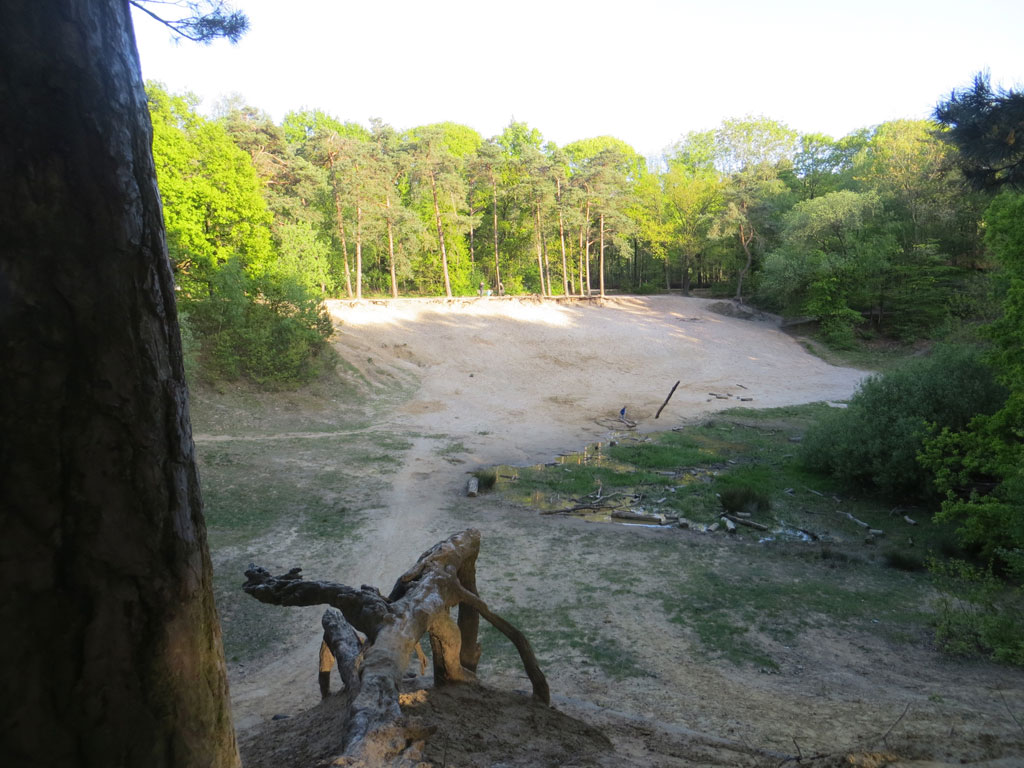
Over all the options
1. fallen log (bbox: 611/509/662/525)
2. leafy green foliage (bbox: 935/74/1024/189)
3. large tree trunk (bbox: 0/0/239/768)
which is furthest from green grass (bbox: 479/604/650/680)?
leafy green foliage (bbox: 935/74/1024/189)

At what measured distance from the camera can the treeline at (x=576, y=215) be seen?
96.1ft

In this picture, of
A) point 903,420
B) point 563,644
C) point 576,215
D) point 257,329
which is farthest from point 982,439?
point 576,215

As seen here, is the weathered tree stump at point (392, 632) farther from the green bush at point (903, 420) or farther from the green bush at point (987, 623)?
the green bush at point (903, 420)

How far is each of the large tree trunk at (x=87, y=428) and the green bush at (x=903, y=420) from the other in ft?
53.7

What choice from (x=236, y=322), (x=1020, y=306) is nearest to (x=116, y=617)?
(x=1020, y=306)

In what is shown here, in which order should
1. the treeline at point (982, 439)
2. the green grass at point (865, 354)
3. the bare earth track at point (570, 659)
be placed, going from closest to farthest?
the bare earth track at point (570, 659)
the treeline at point (982, 439)
the green grass at point (865, 354)

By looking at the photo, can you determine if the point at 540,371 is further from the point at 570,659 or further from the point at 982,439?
the point at 570,659

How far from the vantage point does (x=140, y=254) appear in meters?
1.65

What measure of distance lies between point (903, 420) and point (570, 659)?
12864mm

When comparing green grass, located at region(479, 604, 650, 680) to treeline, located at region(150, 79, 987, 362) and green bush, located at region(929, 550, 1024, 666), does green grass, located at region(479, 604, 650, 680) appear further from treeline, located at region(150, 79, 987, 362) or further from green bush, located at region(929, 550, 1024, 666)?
treeline, located at region(150, 79, 987, 362)

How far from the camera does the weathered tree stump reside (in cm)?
279

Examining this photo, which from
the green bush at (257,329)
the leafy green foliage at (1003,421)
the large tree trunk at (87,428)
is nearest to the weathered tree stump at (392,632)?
the large tree trunk at (87,428)

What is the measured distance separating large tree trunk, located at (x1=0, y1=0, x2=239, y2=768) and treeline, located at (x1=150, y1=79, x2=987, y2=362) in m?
25.6

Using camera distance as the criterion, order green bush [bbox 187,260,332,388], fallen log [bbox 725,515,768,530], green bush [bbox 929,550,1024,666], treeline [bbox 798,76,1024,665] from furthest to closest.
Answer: green bush [bbox 187,260,332,388], fallen log [bbox 725,515,768,530], treeline [bbox 798,76,1024,665], green bush [bbox 929,550,1024,666]
